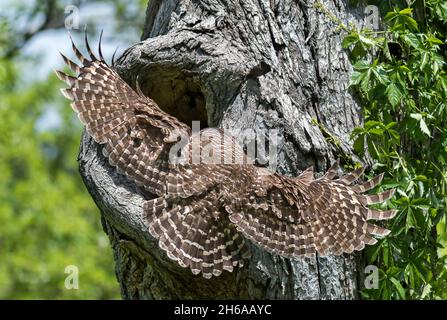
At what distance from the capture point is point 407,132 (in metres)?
Result: 5.18

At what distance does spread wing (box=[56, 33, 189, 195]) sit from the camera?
4887 mm

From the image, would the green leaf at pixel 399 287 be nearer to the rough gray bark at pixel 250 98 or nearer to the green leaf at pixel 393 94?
the rough gray bark at pixel 250 98

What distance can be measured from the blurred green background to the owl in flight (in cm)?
788

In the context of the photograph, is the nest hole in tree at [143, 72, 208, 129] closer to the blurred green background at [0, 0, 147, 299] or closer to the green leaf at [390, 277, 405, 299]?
the green leaf at [390, 277, 405, 299]

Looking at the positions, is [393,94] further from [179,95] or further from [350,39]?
[179,95]

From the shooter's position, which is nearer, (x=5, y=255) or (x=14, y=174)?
(x=5, y=255)

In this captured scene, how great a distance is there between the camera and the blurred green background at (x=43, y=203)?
13896 mm

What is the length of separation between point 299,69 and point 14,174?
1511 cm
